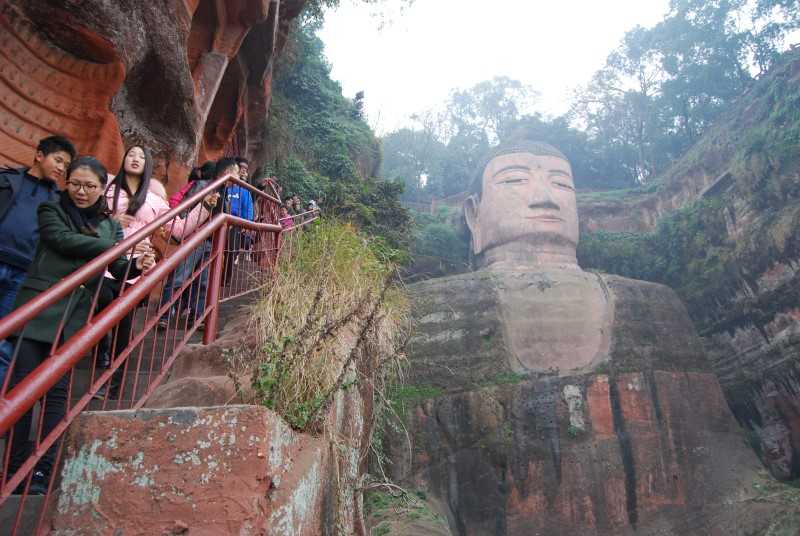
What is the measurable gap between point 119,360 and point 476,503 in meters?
9.11

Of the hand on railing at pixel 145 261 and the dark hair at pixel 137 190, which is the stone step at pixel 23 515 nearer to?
the hand on railing at pixel 145 261

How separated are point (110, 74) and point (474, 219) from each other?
42.7 ft

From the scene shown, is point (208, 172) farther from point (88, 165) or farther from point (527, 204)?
point (527, 204)

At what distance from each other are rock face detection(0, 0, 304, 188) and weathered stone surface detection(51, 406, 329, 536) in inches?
159

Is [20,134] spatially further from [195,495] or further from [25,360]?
[195,495]

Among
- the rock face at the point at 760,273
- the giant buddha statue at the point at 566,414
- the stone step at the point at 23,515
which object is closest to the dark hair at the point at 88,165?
the stone step at the point at 23,515

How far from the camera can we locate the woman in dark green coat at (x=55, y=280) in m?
2.56

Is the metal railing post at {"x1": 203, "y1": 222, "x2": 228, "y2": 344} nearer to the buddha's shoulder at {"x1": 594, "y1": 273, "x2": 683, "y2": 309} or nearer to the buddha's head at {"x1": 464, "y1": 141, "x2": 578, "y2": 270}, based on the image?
the buddha's shoulder at {"x1": 594, "y1": 273, "x2": 683, "y2": 309}

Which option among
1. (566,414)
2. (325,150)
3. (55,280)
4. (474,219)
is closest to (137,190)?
(55,280)

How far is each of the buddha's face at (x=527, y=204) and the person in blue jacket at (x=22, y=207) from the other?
1333 cm

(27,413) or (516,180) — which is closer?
(27,413)

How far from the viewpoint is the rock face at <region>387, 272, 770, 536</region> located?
10273 mm

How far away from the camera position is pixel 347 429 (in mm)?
3875

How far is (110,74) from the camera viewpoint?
570 centimetres
